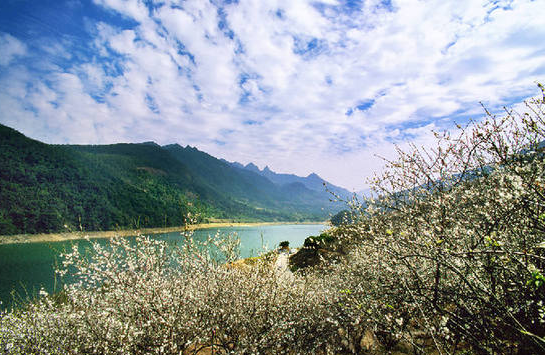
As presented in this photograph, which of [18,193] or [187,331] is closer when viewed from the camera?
[187,331]

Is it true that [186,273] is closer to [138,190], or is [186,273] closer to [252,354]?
[252,354]

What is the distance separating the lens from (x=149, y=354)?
3.34m

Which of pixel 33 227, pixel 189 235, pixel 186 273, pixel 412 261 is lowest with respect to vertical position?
pixel 33 227

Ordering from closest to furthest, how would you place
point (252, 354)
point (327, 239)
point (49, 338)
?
point (252, 354) < point (49, 338) < point (327, 239)

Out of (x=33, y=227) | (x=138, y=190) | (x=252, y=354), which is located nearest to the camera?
(x=252, y=354)

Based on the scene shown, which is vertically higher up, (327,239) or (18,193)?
(18,193)

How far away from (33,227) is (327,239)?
85660 mm

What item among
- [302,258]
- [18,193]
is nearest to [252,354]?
[302,258]

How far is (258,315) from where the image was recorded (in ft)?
A: 14.9

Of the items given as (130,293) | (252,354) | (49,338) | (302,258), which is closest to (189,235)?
(130,293)

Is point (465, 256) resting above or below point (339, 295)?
above

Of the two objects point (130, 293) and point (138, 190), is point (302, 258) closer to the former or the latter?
point (130, 293)

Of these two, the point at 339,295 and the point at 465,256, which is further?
the point at 339,295

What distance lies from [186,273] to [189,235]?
92 cm
